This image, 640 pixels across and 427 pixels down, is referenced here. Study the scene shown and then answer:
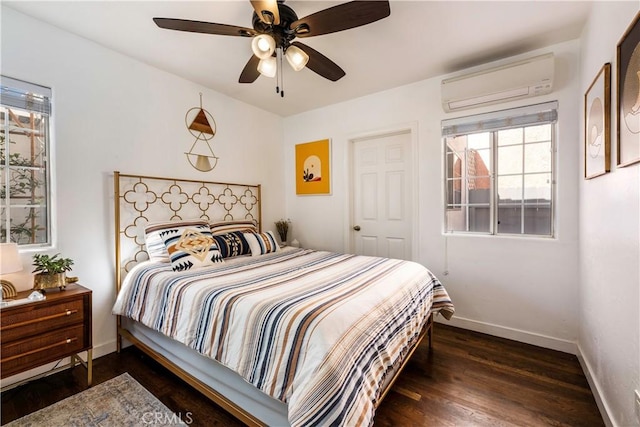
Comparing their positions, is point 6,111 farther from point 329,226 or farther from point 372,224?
point 372,224

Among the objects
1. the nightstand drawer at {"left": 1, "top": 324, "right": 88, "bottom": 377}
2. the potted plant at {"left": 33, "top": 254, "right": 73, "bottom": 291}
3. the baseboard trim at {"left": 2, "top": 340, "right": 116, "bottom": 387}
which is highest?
the potted plant at {"left": 33, "top": 254, "right": 73, "bottom": 291}

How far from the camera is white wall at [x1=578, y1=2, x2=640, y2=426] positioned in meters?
1.20

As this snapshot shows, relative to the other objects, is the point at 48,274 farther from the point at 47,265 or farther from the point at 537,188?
the point at 537,188

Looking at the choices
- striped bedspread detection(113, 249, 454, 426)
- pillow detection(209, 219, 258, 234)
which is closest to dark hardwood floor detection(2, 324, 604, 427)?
striped bedspread detection(113, 249, 454, 426)

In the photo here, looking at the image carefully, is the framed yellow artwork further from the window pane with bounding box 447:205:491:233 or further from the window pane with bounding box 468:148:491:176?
the window pane with bounding box 468:148:491:176

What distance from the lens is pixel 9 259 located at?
1.60 meters

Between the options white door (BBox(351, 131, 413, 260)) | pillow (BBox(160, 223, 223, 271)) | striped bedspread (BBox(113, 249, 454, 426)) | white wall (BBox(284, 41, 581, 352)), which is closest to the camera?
striped bedspread (BBox(113, 249, 454, 426))

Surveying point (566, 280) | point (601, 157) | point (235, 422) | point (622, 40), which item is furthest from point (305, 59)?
point (566, 280)

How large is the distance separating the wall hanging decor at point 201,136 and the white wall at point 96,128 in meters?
0.06

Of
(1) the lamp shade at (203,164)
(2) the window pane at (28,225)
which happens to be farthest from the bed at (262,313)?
(2) the window pane at (28,225)

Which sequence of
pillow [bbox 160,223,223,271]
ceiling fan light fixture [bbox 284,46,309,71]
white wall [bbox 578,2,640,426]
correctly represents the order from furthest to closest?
pillow [bbox 160,223,223,271]
ceiling fan light fixture [bbox 284,46,309,71]
white wall [bbox 578,2,640,426]

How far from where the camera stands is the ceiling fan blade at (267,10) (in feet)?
4.65

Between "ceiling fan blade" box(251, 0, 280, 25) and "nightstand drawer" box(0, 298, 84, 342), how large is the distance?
83.4 inches

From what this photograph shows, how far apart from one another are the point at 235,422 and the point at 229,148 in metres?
2.69
